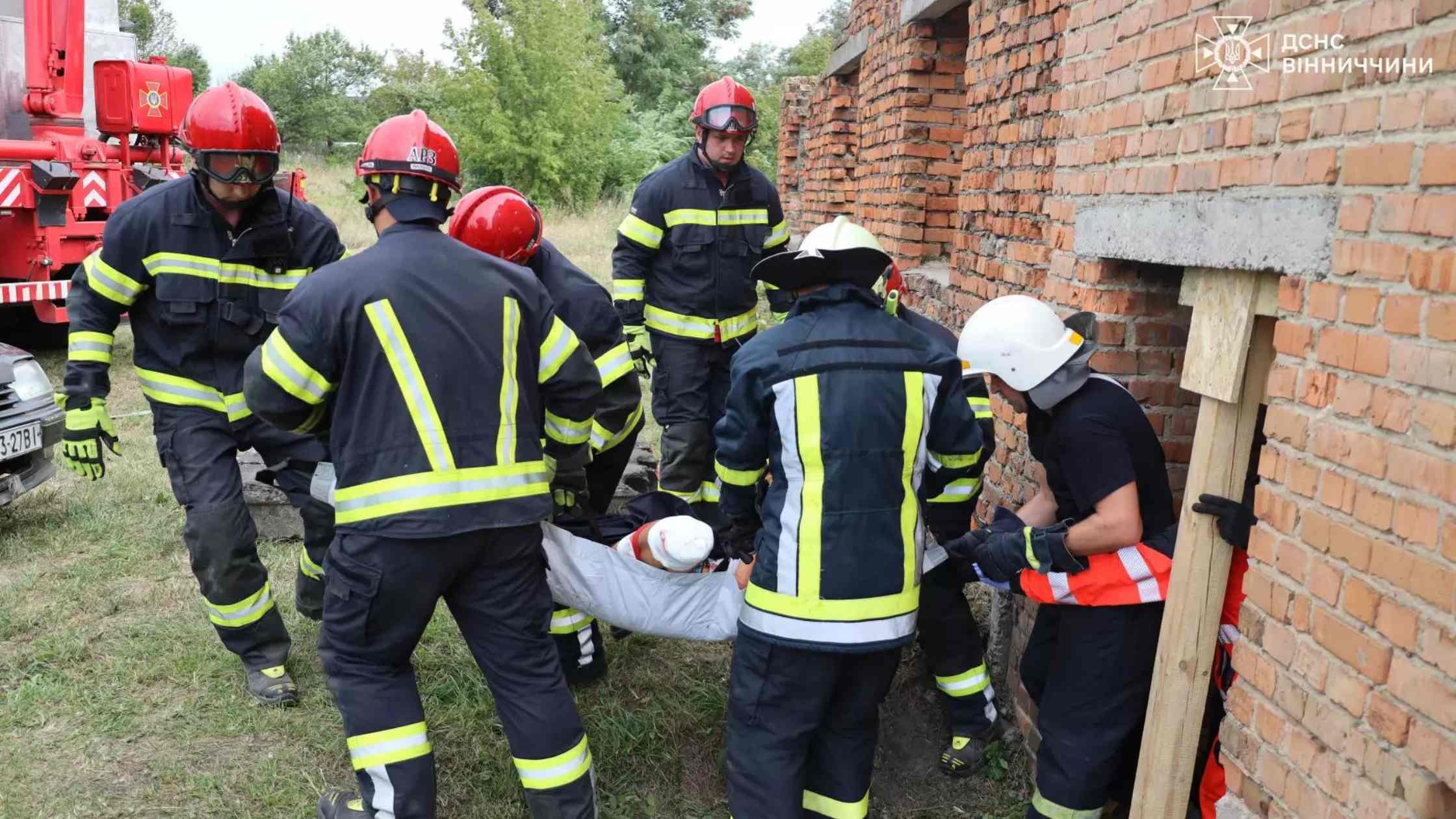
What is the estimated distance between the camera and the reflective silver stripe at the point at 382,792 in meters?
2.86

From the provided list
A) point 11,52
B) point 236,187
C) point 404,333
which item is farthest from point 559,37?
point 404,333

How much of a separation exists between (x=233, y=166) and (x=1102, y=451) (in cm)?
310

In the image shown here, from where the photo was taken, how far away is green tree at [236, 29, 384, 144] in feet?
129

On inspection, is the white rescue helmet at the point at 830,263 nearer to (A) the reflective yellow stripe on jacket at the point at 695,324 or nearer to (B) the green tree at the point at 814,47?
(A) the reflective yellow stripe on jacket at the point at 695,324

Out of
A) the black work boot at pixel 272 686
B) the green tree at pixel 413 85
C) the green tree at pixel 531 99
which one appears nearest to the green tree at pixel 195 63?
the green tree at pixel 413 85

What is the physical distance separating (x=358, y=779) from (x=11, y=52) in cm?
1020

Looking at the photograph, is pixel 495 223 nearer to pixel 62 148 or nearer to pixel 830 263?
pixel 830 263

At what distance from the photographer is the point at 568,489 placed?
361 cm

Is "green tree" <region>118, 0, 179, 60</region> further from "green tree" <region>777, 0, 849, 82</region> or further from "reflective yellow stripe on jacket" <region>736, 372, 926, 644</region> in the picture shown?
"reflective yellow stripe on jacket" <region>736, 372, 926, 644</region>

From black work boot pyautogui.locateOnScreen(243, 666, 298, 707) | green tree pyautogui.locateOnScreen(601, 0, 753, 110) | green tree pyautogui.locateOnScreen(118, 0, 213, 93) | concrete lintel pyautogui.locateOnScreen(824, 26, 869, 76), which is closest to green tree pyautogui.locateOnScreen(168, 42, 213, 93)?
green tree pyautogui.locateOnScreen(118, 0, 213, 93)

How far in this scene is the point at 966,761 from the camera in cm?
368

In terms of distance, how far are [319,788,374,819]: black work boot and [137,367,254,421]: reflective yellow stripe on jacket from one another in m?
1.43

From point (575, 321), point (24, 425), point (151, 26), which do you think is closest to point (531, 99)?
point (24, 425)

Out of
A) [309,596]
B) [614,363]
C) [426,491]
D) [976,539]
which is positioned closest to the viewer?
[426,491]
